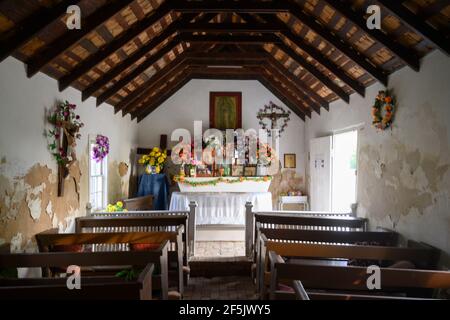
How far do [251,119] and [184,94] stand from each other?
1.78 m

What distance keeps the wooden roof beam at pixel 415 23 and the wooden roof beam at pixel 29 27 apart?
2.88m

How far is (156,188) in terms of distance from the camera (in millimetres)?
8641

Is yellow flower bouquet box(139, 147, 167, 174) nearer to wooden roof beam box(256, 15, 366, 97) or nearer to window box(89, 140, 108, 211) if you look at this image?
window box(89, 140, 108, 211)

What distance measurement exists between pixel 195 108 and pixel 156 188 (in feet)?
7.21

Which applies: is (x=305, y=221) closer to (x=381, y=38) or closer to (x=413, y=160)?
(x=413, y=160)

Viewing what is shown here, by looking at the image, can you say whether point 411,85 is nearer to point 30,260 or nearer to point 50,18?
point 50,18

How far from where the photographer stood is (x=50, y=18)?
3393 millimetres

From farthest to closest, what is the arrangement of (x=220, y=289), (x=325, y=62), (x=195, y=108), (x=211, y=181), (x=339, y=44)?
(x=195, y=108), (x=211, y=181), (x=325, y=62), (x=220, y=289), (x=339, y=44)

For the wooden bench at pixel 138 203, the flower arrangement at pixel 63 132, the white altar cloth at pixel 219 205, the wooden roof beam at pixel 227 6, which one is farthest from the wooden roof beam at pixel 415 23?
the wooden bench at pixel 138 203

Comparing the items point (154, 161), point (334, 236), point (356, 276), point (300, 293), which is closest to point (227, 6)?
point (334, 236)

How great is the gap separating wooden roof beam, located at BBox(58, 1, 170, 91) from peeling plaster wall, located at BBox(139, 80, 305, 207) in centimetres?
→ 442

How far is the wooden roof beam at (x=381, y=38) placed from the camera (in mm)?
3881

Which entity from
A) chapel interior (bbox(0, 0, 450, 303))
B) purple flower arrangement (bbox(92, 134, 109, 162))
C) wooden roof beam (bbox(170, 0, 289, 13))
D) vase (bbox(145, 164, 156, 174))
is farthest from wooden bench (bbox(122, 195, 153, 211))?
wooden roof beam (bbox(170, 0, 289, 13))

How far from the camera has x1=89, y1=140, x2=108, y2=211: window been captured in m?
6.05
